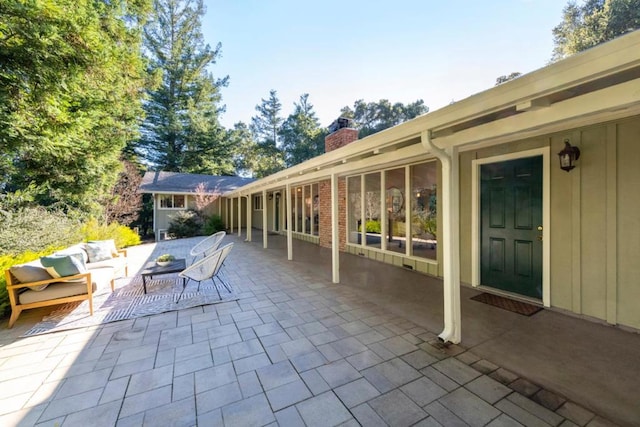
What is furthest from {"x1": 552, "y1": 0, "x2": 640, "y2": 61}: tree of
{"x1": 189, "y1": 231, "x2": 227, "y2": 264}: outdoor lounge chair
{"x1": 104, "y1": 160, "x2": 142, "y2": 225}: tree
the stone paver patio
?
{"x1": 104, "y1": 160, "x2": 142, "y2": 225}: tree

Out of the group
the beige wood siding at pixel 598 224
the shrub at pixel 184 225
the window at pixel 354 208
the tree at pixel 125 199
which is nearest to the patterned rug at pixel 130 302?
the window at pixel 354 208

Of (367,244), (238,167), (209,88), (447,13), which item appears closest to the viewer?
(447,13)

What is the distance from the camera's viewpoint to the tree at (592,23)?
40.7 feet

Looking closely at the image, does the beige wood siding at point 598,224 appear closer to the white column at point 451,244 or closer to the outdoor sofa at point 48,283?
the white column at point 451,244

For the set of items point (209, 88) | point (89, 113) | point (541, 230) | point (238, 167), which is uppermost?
point (209, 88)

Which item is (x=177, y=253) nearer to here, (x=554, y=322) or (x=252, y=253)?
(x=252, y=253)

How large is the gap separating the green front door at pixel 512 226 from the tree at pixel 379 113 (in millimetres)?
22644

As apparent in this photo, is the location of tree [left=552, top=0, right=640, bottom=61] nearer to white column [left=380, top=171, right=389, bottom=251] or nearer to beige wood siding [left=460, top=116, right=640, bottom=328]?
white column [left=380, top=171, right=389, bottom=251]

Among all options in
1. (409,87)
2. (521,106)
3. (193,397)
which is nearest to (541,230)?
(521,106)

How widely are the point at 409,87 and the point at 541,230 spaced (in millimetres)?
9114

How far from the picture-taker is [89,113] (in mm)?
6258

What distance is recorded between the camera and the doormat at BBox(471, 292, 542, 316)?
3541mm

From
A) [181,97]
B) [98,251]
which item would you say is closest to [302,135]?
[181,97]

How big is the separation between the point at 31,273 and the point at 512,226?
22.5 feet
